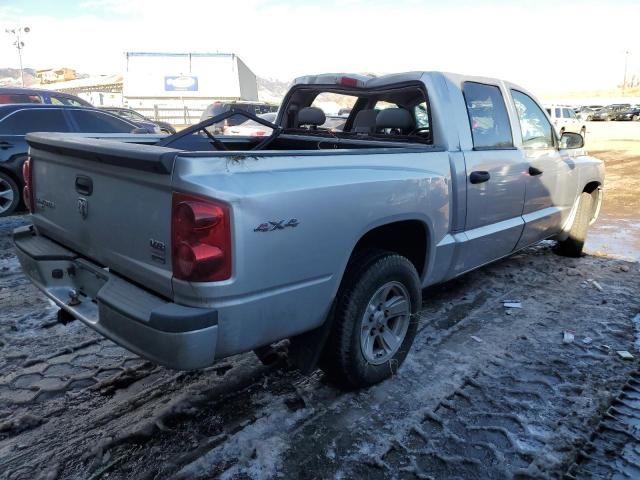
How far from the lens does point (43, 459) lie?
255cm

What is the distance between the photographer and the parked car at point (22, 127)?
7.55 metres

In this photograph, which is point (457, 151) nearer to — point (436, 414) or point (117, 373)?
point (436, 414)

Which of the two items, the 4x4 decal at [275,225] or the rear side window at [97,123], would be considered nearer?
the 4x4 decal at [275,225]

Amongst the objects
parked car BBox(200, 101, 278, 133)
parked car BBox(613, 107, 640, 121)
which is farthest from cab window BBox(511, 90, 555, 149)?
parked car BBox(613, 107, 640, 121)

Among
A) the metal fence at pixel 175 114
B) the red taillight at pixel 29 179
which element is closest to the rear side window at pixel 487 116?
the red taillight at pixel 29 179

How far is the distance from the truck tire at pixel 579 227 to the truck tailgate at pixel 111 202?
488cm

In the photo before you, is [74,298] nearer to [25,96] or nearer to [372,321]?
[372,321]

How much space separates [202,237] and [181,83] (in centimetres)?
3671

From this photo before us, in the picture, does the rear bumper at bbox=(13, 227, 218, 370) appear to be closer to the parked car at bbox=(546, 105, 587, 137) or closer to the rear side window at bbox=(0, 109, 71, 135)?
the rear side window at bbox=(0, 109, 71, 135)

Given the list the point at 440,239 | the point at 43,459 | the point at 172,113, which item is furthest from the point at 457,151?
the point at 172,113

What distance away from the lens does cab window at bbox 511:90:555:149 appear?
15.0 feet

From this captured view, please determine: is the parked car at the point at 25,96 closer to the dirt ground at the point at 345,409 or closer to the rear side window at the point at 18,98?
the rear side window at the point at 18,98

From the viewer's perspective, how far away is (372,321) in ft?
10.3

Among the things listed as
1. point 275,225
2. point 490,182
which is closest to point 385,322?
point 275,225
